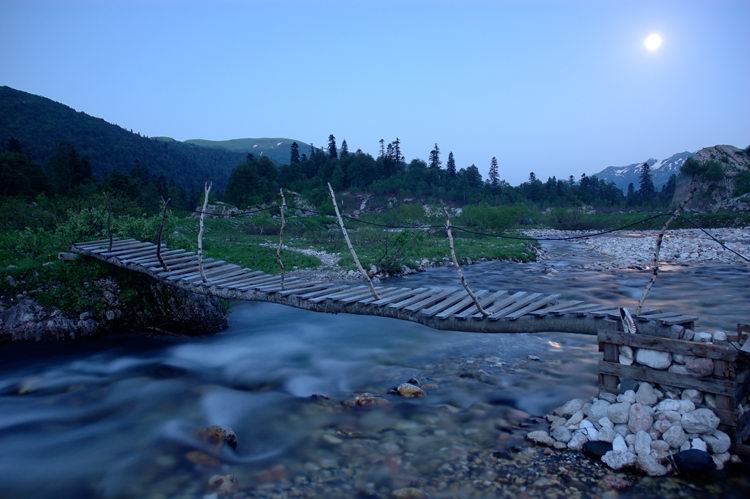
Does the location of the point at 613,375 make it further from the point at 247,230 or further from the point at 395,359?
the point at 247,230

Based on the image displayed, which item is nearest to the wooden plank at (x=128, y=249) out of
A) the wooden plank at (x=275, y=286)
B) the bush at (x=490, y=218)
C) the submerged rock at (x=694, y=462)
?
the wooden plank at (x=275, y=286)

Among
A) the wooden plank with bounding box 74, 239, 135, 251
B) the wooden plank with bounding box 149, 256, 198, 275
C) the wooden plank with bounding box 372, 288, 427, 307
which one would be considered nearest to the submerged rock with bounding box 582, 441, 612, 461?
the wooden plank with bounding box 372, 288, 427, 307

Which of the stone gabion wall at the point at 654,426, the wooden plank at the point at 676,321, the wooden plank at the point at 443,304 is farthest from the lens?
the wooden plank at the point at 443,304

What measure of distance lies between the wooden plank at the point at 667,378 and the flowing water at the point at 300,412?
1.10 meters

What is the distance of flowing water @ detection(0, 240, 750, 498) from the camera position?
21.5 ft

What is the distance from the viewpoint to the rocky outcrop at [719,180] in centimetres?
7168

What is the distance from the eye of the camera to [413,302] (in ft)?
31.8

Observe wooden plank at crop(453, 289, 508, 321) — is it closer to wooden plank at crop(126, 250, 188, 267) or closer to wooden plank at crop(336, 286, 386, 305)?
wooden plank at crop(336, 286, 386, 305)

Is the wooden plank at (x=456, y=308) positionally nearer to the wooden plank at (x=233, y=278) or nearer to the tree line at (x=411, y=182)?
the wooden plank at (x=233, y=278)

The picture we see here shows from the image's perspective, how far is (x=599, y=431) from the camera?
6895 millimetres

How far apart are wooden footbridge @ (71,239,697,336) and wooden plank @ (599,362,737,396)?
1.92ft

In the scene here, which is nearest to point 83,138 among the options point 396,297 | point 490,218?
point 490,218

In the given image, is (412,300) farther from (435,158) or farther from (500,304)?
(435,158)

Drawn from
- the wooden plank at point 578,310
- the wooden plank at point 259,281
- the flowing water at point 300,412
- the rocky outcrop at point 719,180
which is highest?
the rocky outcrop at point 719,180
